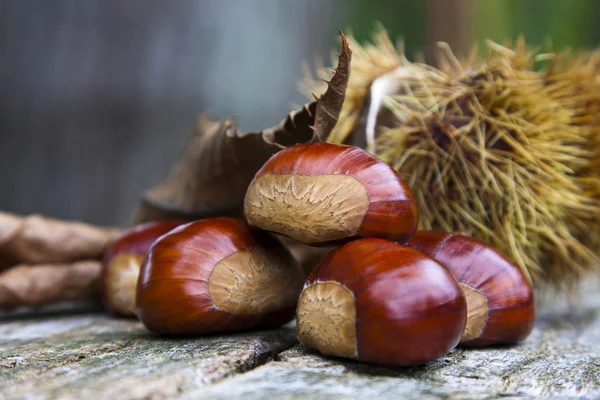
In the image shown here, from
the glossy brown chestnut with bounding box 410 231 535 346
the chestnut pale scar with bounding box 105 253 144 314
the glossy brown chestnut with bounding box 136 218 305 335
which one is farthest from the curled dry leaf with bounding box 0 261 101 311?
the glossy brown chestnut with bounding box 410 231 535 346

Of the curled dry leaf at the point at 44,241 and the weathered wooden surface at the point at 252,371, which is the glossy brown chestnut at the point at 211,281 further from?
the curled dry leaf at the point at 44,241

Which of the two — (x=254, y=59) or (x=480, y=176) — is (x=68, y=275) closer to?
(x=480, y=176)

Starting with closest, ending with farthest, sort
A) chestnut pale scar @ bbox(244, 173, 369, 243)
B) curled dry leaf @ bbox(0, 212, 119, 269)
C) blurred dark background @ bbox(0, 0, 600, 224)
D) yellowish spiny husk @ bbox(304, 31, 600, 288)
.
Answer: chestnut pale scar @ bbox(244, 173, 369, 243), yellowish spiny husk @ bbox(304, 31, 600, 288), curled dry leaf @ bbox(0, 212, 119, 269), blurred dark background @ bbox(0, 0, 600, 224)

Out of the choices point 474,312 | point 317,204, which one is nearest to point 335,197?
point 317,204

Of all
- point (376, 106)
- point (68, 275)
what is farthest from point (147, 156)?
point (376, 106)

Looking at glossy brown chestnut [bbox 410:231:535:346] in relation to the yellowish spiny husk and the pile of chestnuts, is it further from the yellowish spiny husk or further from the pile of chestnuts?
the yellowish spiny husk

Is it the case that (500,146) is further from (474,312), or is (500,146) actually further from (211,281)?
(211,281)
